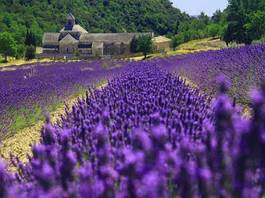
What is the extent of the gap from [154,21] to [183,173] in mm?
99549

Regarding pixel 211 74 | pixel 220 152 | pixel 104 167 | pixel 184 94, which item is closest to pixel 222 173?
pixel 220 152

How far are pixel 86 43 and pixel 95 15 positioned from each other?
27418 millimetres

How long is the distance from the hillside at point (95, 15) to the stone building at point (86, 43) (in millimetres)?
5969

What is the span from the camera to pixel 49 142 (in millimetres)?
2549

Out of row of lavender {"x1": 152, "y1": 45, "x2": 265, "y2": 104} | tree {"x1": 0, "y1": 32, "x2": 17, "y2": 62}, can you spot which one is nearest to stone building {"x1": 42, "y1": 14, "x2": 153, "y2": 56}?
tree {"x1": 0, "y1": 32, "x2": 17, "y2": 62}

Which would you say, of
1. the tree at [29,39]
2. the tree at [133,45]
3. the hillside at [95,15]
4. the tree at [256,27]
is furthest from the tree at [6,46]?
the tree at [256,27]

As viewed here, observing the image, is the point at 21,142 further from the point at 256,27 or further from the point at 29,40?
the point at 29,40

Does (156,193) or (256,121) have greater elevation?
(256,121)

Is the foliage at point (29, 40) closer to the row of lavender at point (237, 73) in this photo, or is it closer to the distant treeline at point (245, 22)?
the distant treeline at point (245, 22)

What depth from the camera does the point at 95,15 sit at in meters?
98.3

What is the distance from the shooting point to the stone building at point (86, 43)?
6913 cm

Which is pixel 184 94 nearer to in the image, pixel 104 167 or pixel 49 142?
pixel 49 142

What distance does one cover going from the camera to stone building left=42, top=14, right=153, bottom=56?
6913 centimetres

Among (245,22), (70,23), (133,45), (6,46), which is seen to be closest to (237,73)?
(245,22)
